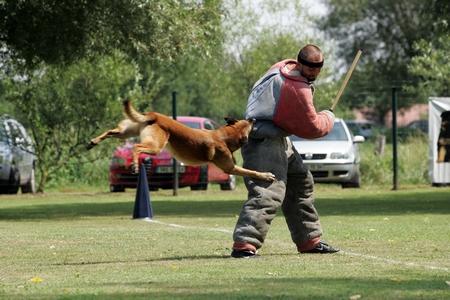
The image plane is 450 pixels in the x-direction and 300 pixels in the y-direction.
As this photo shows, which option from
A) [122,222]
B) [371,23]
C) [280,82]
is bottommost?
[122,222]

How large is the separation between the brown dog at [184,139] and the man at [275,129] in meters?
0.16

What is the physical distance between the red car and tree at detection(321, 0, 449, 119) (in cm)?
4937

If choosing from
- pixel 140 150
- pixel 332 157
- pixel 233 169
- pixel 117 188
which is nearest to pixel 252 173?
pixel 233 169

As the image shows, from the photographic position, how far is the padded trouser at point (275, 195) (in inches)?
461

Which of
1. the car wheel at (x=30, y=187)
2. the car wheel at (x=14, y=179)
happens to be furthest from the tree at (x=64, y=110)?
the car wheel at (x=14, y=179)

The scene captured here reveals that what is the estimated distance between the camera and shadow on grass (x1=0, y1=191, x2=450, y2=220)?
21.0 meters

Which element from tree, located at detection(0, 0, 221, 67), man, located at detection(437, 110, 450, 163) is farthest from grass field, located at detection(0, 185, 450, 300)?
man, located at detection(437, 110, 450, 163)

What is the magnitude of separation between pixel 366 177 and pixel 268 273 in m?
23.1

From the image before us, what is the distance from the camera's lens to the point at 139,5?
2039cm

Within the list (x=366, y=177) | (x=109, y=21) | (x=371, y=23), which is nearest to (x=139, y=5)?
(x=109, y=21)

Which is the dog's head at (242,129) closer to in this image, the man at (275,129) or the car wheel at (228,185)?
the man at (275,129)

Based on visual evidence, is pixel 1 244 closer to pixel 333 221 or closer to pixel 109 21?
pixel 333 221

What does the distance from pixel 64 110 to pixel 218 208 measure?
8.63 meters

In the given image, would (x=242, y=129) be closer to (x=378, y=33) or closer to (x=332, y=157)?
(x=332, y=157)
